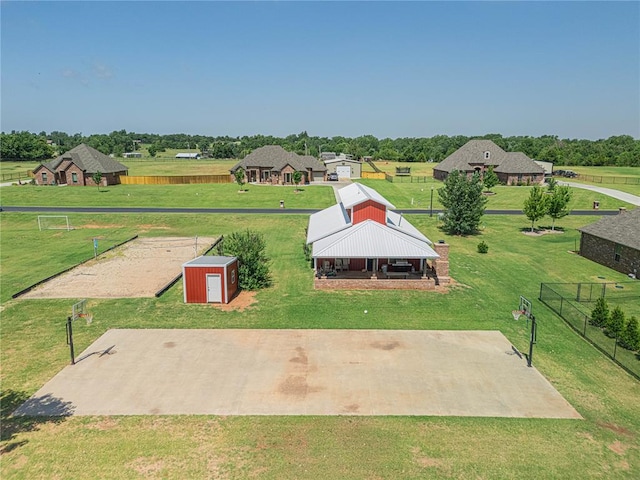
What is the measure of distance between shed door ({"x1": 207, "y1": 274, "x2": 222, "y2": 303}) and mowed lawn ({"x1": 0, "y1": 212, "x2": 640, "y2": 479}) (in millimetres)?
820

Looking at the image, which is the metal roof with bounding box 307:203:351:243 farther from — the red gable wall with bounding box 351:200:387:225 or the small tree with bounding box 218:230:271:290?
the small tree with bounding box 218:230:271:290

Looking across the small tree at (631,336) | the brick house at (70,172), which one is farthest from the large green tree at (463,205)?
the brick house at (70,172)

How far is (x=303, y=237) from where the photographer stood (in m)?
45.9

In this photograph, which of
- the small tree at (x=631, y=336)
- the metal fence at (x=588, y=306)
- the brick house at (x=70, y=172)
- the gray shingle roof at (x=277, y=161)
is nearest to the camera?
the metal fence at (x=588, y=306)

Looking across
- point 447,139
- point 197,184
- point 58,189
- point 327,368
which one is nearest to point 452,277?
point 327,368

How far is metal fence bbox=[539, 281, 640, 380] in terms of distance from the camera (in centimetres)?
2021

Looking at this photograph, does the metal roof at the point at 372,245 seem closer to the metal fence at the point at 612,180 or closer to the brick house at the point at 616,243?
the brick house at the point at 616,243

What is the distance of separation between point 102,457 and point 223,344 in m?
8.24

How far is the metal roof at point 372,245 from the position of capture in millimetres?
29000

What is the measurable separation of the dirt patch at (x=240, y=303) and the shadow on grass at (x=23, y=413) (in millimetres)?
10554

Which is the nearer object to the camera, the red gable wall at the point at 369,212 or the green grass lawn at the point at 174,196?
the red gable wall at the point at 369,212

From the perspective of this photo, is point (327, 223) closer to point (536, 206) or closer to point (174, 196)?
point (536, 206)

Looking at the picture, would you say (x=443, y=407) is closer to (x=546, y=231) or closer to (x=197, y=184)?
(x=546, y=231)

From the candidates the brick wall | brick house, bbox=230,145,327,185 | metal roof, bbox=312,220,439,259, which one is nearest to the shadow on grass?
metal roof, bbox=312,220,439,259
